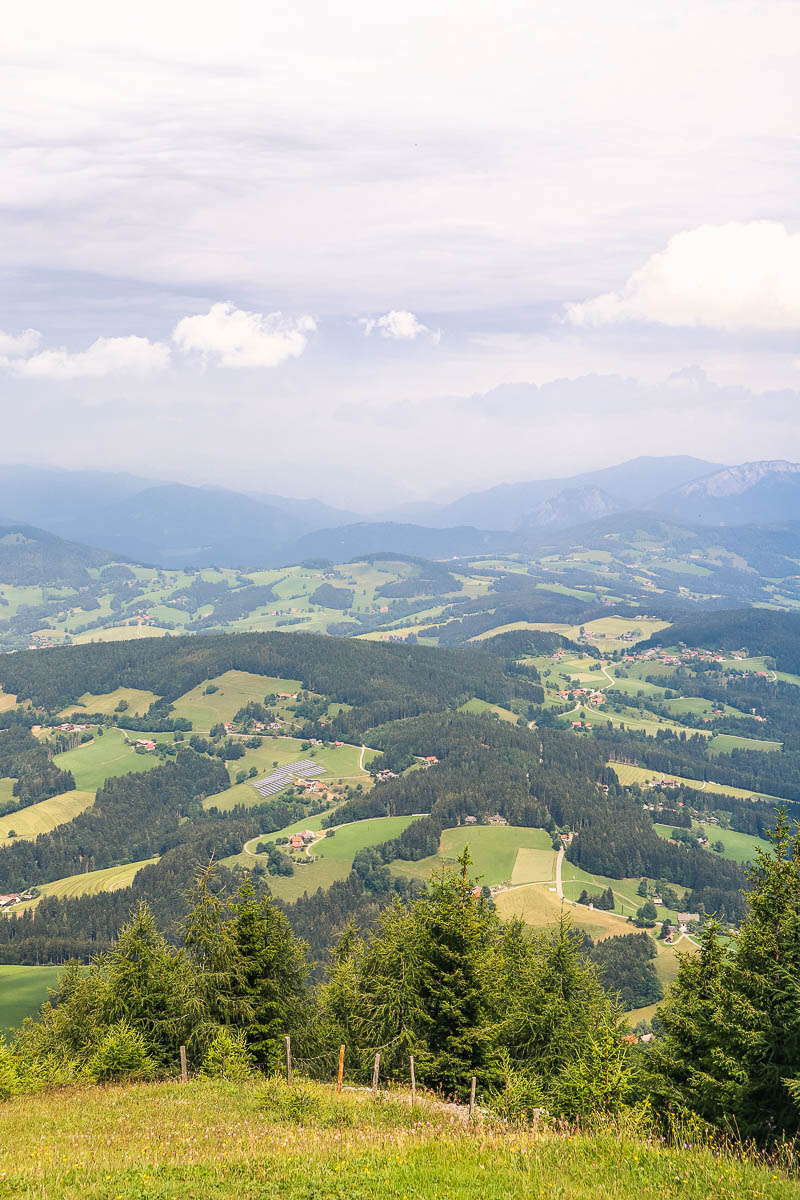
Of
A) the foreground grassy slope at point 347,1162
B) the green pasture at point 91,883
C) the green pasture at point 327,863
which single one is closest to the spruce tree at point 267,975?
the foreground grassy slope at point 347,1162

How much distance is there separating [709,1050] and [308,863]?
542ft

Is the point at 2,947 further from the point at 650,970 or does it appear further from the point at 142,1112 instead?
the point at 142,1112

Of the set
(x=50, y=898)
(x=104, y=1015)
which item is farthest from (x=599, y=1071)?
Result: (x=50, y=898)

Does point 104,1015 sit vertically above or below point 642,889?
above

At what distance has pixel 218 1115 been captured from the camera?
2259 cm

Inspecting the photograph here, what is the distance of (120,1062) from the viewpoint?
108ft

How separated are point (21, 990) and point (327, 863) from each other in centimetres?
8016

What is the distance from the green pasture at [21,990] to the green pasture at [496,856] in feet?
278

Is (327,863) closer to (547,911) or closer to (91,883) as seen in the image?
(547,911)

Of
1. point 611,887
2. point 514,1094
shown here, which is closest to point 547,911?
point 611,887

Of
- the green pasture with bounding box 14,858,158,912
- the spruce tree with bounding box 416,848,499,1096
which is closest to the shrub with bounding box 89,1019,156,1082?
the spruce tree with bounding box 416,848,499,1096

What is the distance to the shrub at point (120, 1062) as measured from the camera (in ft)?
107

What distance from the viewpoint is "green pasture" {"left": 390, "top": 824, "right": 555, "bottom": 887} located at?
168250 mm

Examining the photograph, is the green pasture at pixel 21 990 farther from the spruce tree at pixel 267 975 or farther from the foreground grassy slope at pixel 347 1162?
the foreground grassy slope at pixel 347 1162
